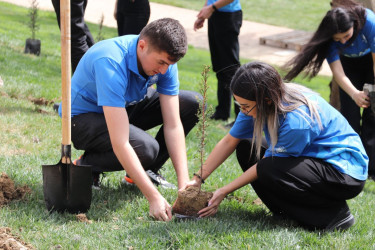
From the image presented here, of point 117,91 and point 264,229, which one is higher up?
point 117,91

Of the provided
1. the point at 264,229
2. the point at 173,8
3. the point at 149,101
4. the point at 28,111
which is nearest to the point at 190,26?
the point at 173,8

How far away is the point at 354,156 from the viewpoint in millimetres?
3650

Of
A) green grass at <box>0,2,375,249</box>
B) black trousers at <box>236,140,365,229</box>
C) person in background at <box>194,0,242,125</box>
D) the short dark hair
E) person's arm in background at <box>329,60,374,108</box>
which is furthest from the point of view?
person in background at <box>194,0,242,125</box>

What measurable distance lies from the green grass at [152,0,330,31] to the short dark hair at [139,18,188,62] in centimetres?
1426

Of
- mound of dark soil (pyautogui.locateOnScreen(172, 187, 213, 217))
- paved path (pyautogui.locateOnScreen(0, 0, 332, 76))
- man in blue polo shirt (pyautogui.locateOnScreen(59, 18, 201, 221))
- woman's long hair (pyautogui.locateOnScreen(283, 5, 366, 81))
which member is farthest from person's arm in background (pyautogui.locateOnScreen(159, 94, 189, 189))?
paved path (pyautogui.locateOnScreen(0, 0, 332, 76))

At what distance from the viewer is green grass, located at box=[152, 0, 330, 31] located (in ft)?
58.6

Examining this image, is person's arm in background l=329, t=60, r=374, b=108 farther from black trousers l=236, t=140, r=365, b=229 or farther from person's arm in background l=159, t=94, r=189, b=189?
person's arm in background l=159, t=94, r=189, b=189

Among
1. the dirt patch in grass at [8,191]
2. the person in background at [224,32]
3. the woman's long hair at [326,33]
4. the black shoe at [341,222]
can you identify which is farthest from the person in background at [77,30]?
the black shoe at [341,222]

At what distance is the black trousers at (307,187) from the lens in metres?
3.53

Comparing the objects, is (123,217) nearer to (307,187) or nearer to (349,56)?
(307,187)

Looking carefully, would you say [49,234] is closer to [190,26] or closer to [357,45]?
[357,45]

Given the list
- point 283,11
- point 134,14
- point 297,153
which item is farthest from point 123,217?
point 283,11

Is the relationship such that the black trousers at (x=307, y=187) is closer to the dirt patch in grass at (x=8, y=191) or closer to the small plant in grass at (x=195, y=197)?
the small plant in grass at (x=195, y=197)

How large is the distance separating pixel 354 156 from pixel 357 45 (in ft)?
7.08
